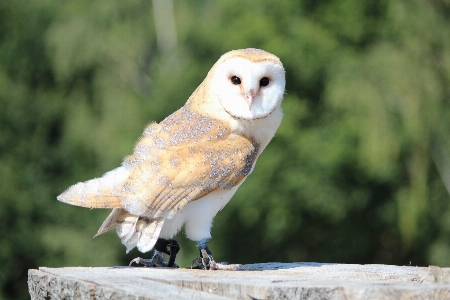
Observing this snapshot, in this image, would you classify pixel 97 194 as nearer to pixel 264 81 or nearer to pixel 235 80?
pixel 235 80

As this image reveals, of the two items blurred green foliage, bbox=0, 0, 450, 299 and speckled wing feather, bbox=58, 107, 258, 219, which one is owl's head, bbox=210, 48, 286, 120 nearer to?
speckled wing feather, bbox=58, 107, 258, 219

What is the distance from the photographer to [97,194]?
10.7 ft

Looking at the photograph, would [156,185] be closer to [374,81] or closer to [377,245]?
[374,81]

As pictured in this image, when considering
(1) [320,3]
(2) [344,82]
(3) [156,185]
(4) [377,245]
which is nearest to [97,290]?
(3) [156,185]

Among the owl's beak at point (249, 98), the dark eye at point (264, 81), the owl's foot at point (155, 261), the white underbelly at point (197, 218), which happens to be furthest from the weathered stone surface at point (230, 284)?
the dark eye at point (264, 81)

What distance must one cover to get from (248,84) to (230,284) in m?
1.13

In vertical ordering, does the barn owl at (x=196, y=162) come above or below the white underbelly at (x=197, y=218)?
above

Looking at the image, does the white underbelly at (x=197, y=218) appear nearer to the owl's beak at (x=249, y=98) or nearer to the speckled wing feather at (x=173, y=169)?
the speckled wing feather at (x=173, y=169)

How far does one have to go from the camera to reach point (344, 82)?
551 inches

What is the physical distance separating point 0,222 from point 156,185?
47.4ft

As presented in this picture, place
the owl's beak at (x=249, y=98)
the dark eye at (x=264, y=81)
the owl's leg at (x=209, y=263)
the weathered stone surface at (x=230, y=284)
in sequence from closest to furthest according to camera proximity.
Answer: the weathered stone surface at (x=230, y=284)
the owl's leg at (x=209, y=263)
the owl's beak at (x=249, y=98)
the dark eye at (x=264, y=81)

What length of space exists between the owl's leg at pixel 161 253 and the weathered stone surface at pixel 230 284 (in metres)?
0.46

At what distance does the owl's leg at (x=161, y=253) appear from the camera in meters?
3.55

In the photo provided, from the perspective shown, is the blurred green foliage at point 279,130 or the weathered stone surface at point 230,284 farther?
the blurred green foliage at point 279,130
